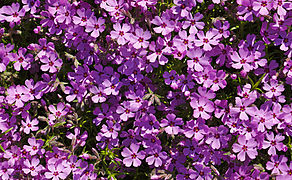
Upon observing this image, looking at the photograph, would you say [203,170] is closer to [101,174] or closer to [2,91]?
[101,174]

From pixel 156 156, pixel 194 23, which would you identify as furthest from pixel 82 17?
pixel 156 156

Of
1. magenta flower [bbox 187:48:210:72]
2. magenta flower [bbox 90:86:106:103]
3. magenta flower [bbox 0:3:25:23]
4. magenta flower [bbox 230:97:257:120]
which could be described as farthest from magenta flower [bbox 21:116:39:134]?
magenta flower [bbox 230:97:257:120]

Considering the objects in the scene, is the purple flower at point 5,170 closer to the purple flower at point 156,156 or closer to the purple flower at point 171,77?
the purple flower at point 156,156

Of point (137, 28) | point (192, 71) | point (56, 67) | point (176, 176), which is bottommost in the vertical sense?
point (176, 176)

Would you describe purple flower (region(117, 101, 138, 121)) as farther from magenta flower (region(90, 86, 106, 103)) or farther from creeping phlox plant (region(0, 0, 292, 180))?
magenta flower (region(90, 86, 106, 103))

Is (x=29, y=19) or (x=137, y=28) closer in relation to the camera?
(x=137, y=28)

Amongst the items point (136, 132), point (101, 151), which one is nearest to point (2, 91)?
point (101, 151)

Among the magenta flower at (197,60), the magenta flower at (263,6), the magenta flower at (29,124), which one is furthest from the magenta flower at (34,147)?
the magenta flower at (263,6)
